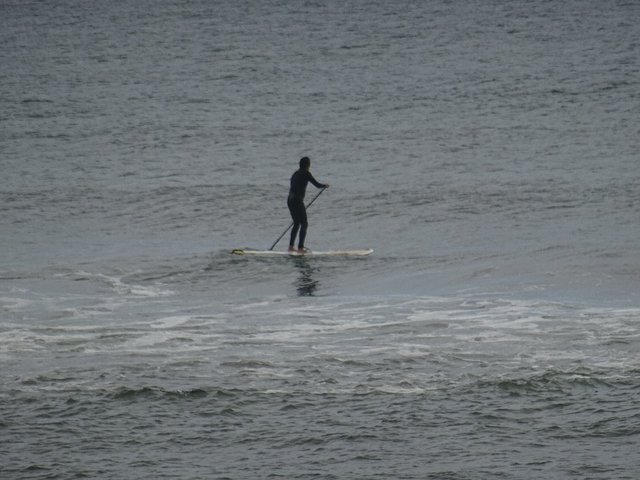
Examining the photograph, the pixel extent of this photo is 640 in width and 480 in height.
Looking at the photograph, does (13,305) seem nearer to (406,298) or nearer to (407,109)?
(406,298)

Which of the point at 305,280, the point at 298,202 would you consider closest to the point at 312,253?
the point at 298,202

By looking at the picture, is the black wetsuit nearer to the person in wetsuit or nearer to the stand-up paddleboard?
the person in wetsuit

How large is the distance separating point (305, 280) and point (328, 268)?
4.10 ft

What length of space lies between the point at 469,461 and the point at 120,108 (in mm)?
40490

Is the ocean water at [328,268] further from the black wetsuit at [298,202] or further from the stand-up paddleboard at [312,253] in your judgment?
the black wetsuit at [298,202]

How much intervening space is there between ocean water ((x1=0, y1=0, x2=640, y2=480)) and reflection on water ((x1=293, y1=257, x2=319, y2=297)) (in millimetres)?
102

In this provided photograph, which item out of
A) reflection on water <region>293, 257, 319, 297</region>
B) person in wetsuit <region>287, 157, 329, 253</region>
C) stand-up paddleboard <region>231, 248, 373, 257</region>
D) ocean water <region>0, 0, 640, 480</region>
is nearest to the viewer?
ocean water <region>0, 0, 640, 480</region>

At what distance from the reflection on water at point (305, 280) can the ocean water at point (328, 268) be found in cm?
10

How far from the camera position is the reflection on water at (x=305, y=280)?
18.4 metres

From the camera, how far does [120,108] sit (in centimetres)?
4878

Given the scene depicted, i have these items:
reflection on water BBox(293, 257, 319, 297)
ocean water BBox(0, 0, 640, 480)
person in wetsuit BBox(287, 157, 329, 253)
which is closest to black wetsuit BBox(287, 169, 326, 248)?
person in wetsuit BBox(287, 157, 329, 253)

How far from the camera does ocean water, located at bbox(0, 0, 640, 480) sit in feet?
35.6

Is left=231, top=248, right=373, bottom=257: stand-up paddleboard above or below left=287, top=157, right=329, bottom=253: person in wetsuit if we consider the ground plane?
below

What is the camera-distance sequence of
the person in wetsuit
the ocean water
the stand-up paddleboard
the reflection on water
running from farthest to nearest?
the person in wetsuit
the stand-up paddleboard
the reflection on water
the ocean water
